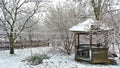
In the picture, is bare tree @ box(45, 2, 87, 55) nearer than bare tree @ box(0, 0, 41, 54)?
Yes

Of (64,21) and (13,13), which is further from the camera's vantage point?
(13,13)

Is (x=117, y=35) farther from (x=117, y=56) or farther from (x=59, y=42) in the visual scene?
(x=59, y=42)

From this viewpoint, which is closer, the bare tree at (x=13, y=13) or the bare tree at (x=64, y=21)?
the bare tree at (x=64, y=21)

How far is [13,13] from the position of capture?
15195 millimetres

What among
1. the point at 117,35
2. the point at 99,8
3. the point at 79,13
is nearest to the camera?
the point at 117,35

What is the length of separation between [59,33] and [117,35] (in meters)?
5.80

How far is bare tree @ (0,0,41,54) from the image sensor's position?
14.6 m

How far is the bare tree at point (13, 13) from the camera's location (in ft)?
48.0

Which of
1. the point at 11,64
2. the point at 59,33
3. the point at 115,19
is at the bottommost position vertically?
the point at 11,64

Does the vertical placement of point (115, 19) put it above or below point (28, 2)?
below

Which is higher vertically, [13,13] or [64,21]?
[13,13]

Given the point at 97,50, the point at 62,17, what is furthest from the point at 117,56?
the point at 62,17

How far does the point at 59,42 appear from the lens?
45.9 feet

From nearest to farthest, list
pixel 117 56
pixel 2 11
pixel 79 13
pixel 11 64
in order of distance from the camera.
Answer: pixel 11 64
pixel 117 56
pixel 2 11
pixel 79 13
